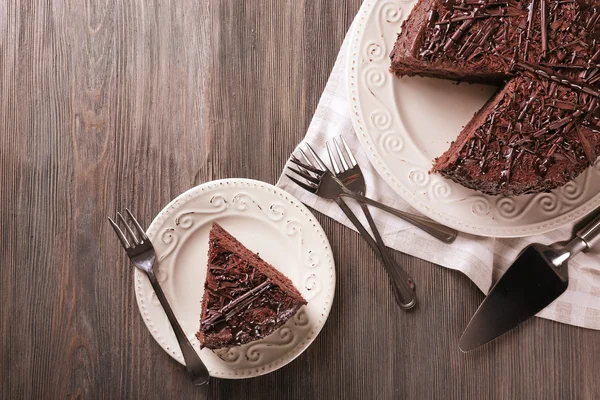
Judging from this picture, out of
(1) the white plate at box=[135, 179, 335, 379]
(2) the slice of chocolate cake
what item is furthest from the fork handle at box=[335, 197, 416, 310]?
(2) the slice of chocolate cake

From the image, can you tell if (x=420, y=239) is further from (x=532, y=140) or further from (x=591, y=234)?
(x=591, y=234)

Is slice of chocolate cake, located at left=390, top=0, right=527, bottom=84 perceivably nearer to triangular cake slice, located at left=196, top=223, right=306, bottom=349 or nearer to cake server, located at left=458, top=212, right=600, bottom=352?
cake server, located at left=458, top=212, right=600, bottom=352

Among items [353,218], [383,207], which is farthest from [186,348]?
[383,207]

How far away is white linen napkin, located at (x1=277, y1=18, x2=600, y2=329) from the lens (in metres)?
2.62

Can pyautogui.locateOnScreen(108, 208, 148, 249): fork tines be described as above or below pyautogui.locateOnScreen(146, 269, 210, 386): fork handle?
above

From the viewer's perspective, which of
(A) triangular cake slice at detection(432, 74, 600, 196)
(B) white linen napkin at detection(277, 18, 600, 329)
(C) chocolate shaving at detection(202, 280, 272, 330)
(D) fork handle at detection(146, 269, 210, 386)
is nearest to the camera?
(A) triangular cake slice at detection(432, 74, 600, 196)

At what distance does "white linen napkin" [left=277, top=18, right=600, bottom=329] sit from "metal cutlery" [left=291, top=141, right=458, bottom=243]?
4cm

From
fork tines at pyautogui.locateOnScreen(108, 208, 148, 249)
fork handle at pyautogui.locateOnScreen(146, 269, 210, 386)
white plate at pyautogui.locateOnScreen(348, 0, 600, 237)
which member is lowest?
fork handle at pyautogui.locateOnScreen(146, 269, 210, 386)

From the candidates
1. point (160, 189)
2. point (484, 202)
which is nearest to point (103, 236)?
point (160, 189)

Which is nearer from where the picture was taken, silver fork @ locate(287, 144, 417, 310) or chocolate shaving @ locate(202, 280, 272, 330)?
chocolate shaving @ locate(202, 280, 272, 330)

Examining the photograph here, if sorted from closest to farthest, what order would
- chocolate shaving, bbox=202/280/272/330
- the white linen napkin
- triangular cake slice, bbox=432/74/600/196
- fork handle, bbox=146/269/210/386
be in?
triangular cake slice, bbox=432/74/600/196
chocolate shaving, bbox=202/280/272/330
fork handle, bbox=146/269/210/386
the white linen napkin

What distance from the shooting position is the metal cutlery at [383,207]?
260 centimetres

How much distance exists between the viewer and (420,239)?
2645mm

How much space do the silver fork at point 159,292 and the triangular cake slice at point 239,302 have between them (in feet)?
0.43
